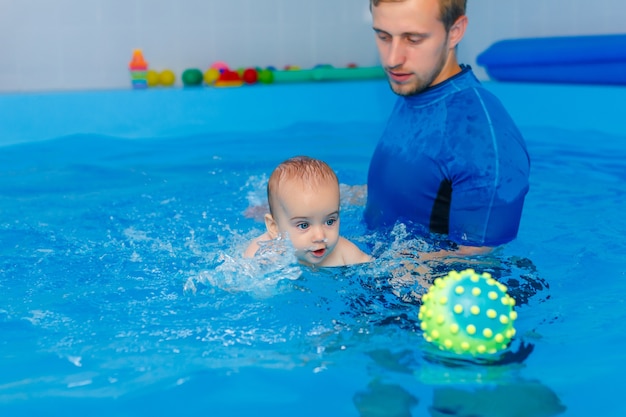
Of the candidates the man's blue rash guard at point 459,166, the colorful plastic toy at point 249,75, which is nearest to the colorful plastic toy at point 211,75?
the colorful plastic toy at point 249,75

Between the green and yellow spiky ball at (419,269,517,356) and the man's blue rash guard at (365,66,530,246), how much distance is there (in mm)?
590

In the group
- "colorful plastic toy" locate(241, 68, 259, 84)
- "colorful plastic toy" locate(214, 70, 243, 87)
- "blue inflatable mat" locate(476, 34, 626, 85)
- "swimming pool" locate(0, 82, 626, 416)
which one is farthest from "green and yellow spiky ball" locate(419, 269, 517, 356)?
"colorful plastic toy" locate(241, 68, 259, 84)

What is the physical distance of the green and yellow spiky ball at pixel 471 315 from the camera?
2033mm

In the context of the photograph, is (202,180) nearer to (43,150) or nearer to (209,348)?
(43,150)

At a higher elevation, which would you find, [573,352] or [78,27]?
[78,27]

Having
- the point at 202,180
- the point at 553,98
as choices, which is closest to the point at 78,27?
the point at 202,180

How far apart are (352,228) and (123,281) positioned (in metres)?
1.04

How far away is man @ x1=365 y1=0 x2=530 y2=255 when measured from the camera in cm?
264

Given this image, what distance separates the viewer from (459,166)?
105 inches

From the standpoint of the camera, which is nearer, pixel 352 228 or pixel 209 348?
pixel 209 348

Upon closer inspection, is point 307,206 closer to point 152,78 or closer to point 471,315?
point 471,315

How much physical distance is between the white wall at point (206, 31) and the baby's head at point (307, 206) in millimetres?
5312

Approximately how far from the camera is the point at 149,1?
7.79m

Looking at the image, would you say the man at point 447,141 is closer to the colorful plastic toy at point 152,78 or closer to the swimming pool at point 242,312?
the swimming pool at point 242,312
